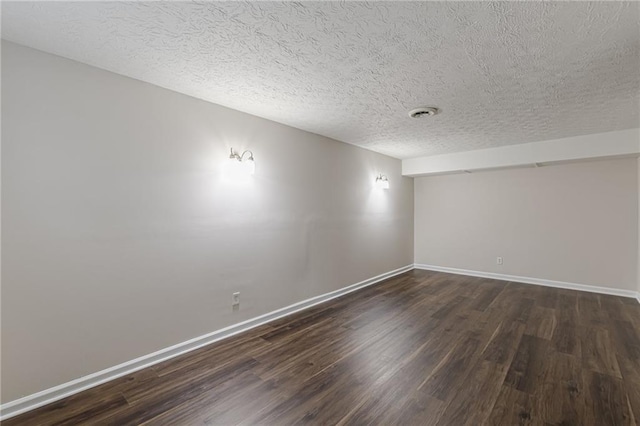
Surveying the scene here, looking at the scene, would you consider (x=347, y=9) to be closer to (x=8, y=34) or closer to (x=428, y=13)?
(x=428, y=13)

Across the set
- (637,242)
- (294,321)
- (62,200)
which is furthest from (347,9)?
(637,242)

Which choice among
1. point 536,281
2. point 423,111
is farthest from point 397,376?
point 536,281

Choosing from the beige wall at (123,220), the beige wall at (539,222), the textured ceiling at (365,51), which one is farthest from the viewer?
the beige wall at (539,222)

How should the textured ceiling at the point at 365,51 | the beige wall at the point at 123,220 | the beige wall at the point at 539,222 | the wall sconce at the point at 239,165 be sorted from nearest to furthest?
the textured ceiling at the point at 365,51 < the beige wall at the point at 123,220 < the wall sconce at the point at 239,165 < the beige wall at the point at 539,222

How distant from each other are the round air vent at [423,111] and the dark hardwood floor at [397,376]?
239 centimetres

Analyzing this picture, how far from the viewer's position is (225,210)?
2.79 metres

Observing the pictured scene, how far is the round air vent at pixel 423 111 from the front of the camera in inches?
113

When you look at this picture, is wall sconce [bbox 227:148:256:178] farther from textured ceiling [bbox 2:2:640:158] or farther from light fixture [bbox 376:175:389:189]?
light fixture [bbox 376:175:389:189]

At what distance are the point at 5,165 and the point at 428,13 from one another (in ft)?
8.92

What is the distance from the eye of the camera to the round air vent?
9.41 feet

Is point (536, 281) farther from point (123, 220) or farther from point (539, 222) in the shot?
point (123, 220)

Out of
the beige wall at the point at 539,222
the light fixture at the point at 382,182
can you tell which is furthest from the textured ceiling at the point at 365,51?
the light fixture at the point at 382,182

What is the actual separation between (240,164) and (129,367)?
6.59 feet

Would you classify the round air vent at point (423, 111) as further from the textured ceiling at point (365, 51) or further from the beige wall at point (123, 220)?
the beige wall at point (123, 220)
